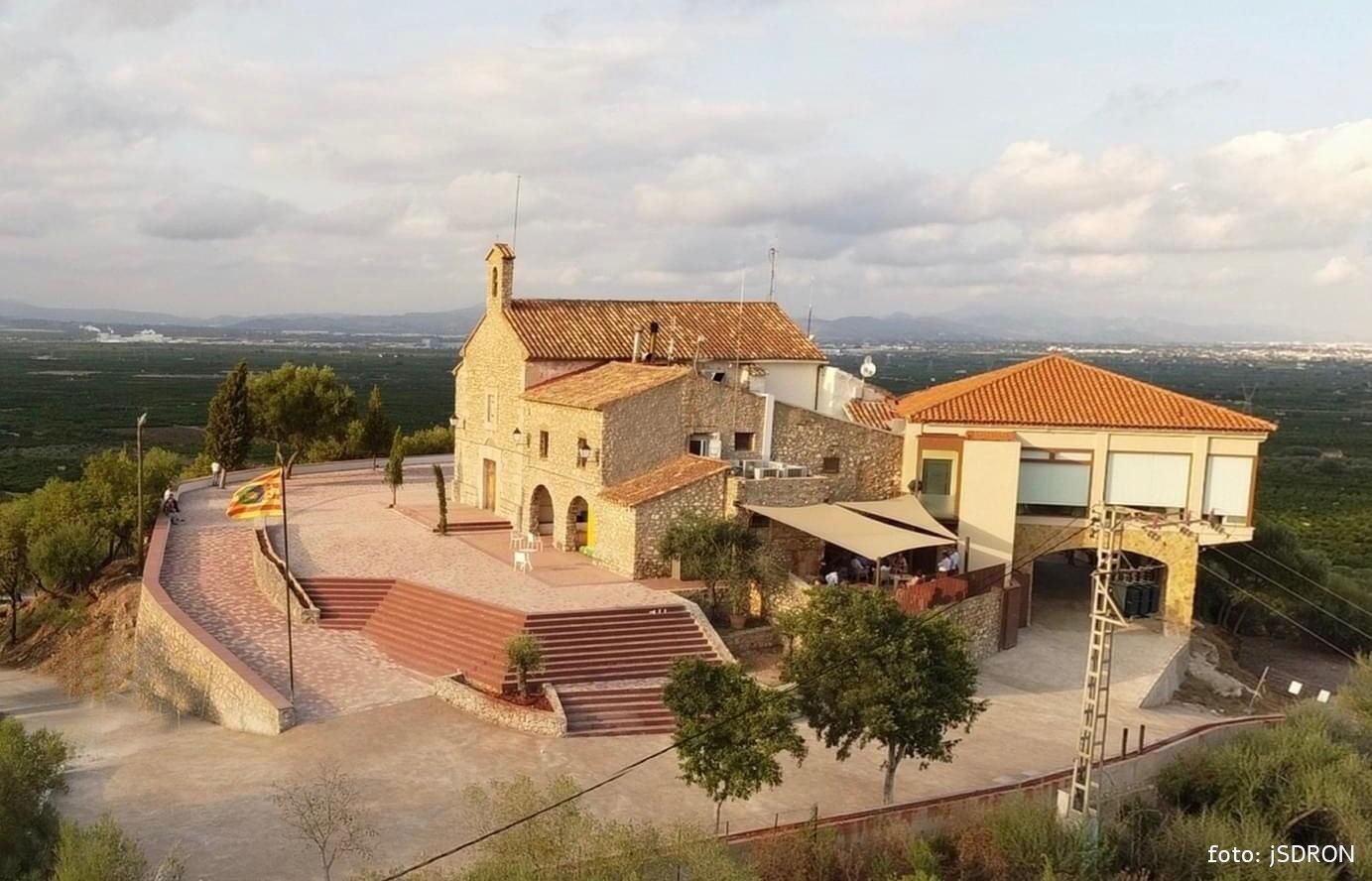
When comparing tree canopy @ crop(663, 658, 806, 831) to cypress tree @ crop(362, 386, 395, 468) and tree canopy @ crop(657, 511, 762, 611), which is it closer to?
tree canopy @ crop(657, 511, 762, 611)

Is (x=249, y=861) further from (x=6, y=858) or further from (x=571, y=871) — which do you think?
(x=571, y=871)

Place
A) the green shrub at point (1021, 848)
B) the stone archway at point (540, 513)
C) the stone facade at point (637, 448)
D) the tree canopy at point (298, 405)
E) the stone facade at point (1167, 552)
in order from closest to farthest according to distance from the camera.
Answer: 1. the green shrub at point (1021, 848)
2. the stone facade at point (637, 448)
3. the stone facade at point (1167, 552)
4. the stone archway at point (540, 513)
5. the tree canopy at point (298, 405)

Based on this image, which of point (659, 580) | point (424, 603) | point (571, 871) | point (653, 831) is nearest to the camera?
point (571, 871)

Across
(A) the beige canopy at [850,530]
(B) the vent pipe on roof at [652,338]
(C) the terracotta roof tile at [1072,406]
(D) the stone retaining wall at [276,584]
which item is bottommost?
(D) the stone retaining wall at [276,584]

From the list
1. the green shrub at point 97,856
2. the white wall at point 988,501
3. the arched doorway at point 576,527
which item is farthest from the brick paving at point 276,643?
the white wall at point 988,501

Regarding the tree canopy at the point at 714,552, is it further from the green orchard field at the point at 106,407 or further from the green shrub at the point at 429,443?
the green orchard field at the point at 106,407

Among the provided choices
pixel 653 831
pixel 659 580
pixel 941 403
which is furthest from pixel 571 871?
pixel 941 403
